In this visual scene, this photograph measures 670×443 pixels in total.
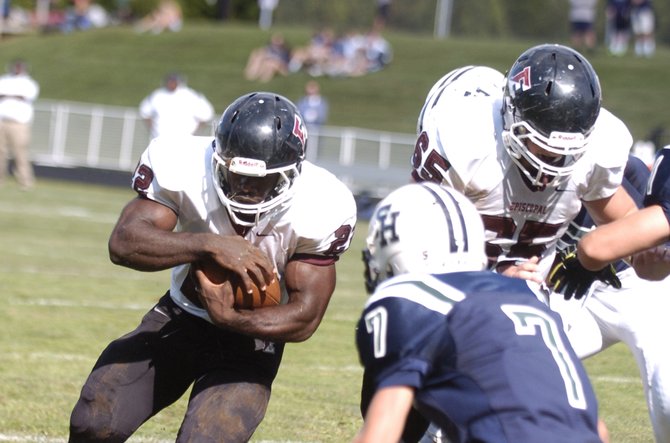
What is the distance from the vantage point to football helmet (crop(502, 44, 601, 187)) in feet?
13.2

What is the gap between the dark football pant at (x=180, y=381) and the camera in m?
3.81

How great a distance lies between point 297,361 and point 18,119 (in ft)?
37.9

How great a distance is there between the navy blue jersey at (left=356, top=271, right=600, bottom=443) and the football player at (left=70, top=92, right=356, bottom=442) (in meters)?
1.01

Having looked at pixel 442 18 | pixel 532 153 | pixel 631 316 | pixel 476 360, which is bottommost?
pixel 442 18

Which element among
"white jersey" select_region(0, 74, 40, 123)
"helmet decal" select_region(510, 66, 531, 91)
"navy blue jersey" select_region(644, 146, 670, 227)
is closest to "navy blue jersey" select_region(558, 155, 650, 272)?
"navy blue jersey" select_region(644, 146, 670, 227)

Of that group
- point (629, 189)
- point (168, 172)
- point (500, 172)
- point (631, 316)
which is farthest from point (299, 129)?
point (629, 189)

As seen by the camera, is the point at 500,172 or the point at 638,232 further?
the point at 500,172

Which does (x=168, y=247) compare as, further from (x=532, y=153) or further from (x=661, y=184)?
(x=661, y=184)

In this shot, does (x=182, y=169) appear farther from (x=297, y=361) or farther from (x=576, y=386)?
(x=297, y=361)

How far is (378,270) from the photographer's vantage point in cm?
309

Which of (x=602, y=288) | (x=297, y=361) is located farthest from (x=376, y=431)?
(x=297, y=361)

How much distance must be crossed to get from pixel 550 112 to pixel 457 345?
141cm

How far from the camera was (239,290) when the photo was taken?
3.91 metres

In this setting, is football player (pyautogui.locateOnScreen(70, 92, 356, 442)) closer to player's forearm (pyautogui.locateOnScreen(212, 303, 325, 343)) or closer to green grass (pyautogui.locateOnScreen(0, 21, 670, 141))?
player's forearm (pyautogui.locateOnScreen(212, 303, 325, 343))
